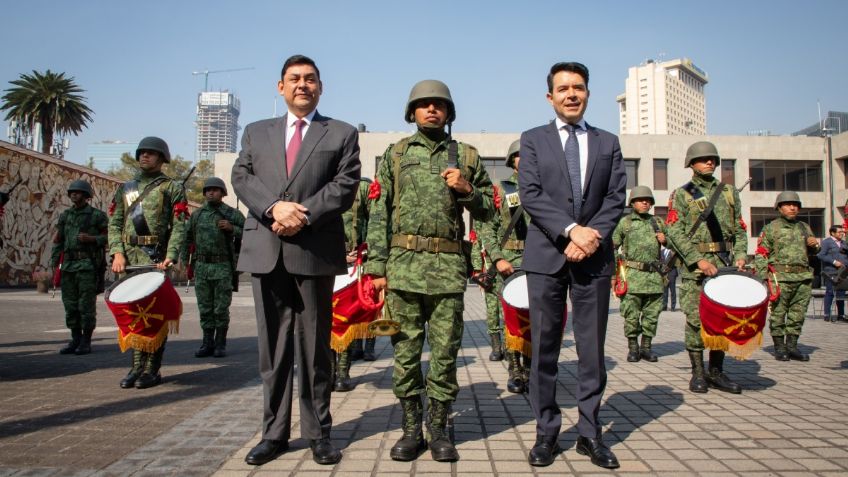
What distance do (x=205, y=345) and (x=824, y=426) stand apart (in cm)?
689

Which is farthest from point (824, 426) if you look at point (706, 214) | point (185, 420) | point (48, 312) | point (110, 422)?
point (48, 312)

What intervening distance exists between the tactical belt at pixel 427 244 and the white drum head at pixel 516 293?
146 cm

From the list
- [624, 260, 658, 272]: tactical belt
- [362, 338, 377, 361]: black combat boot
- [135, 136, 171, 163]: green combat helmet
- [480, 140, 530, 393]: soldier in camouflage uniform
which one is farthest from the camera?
[624, 260, 658, 272]: tactical belt

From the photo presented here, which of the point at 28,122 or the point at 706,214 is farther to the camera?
the point at 28,122

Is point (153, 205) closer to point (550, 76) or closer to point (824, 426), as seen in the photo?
point (550, 76)

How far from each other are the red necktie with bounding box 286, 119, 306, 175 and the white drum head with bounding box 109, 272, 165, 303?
8.42ft

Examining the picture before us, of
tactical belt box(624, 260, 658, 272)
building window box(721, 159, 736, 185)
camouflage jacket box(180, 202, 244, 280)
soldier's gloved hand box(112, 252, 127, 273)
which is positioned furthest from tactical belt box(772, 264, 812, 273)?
building window box(721, 159, 736, 185)

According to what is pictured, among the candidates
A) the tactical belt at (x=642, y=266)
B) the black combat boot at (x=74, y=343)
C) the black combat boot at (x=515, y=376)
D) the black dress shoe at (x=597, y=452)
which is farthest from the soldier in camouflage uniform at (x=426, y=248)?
the black combat boot at (x=74, y=343)

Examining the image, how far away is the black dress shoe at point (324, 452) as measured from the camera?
3371mm

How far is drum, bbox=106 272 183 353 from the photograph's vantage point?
5.35 metres

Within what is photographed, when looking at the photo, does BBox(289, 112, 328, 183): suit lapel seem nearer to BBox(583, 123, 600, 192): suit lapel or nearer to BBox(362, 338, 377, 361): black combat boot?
BBox(583, 123, 600, 192): suit lapel

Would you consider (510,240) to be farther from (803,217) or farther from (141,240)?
(803,217)

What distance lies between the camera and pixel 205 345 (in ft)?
25.4

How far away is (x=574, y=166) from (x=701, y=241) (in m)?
2.68
